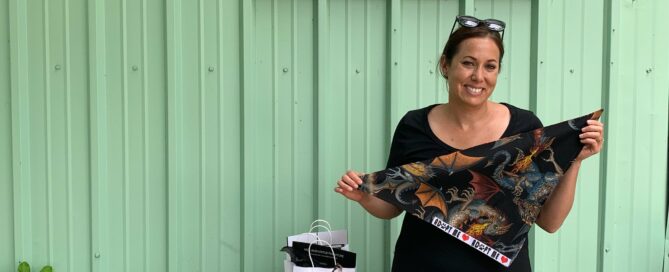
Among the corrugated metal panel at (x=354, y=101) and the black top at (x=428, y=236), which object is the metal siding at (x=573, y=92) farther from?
the black top at (x=428, y=236)

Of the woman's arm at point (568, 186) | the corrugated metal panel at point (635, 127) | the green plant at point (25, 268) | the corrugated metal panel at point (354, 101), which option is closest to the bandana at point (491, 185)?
the woman's arm at point (568, 186)

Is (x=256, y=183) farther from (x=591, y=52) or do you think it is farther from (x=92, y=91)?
(x=591, y=52)

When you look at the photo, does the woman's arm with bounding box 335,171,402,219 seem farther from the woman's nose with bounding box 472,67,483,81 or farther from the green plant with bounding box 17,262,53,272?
the green plant with bounding box 17,262,53,272

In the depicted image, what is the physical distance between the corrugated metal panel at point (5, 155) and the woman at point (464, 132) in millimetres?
1985

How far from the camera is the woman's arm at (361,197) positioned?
2.29m

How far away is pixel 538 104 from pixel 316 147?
4.29ft

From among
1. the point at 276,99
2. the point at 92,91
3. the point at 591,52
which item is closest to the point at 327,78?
the point at 276,99

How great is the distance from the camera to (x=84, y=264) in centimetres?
312

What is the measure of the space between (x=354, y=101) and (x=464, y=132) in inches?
39.8

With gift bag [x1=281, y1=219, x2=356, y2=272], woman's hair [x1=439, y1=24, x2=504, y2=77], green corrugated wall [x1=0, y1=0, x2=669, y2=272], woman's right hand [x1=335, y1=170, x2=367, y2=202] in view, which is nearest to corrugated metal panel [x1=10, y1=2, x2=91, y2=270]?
green corrugated wall [x1=0, y1=0, x2=669, y2=272]

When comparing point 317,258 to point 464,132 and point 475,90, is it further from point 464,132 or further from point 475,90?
point 475,90

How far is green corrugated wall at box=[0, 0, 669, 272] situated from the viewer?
3027 millimetres

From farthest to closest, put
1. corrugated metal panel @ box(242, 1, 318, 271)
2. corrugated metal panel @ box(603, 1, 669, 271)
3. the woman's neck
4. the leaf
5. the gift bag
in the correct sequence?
1. corrugated metal panel @ box(603, 1, 669, 271)
2. corrugated metal panel @ box(242, 1, 318, 271)
3. the leaf
4. the gift bag
5. the woman's neck

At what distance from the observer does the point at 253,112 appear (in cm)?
311
